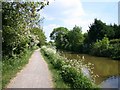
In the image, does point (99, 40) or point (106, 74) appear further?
point (99, 40)

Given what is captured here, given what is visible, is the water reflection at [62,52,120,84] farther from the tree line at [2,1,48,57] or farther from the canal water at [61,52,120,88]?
the tree line at [2,1,48,57]

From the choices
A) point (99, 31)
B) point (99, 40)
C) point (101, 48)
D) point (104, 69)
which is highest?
point (99, 31)

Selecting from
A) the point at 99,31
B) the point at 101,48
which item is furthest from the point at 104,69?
the point at 99,31

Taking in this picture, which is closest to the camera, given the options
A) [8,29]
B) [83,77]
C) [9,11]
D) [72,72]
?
[83,77]

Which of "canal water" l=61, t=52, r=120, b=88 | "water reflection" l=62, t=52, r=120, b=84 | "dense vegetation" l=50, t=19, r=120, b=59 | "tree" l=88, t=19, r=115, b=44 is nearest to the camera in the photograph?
"canal water" l=61, t=52, r=120, b=88

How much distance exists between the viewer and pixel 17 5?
15.8 meters

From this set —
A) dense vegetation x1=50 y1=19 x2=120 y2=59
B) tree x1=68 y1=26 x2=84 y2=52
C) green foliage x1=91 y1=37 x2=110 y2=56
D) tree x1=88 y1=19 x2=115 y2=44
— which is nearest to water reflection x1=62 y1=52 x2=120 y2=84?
dense vegetation x1=50 y1=19 x2=120 y2=59

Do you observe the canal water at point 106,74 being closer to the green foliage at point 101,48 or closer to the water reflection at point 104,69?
the water reflection at point 104,69

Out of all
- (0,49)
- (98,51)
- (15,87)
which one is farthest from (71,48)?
(15,87)

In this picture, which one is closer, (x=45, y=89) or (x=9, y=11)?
(x=45, y=89)

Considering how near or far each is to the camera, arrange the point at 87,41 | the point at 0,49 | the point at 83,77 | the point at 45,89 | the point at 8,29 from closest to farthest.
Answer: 1. the point at 45,89
2. the point at 83,77
3. the point at 8,29
4. the point at 0,49
5. the point at 87,41

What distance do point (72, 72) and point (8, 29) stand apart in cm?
488

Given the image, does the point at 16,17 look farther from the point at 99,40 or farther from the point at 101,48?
the point at 99,40

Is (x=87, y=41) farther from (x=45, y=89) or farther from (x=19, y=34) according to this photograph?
(x=45, y=89)
